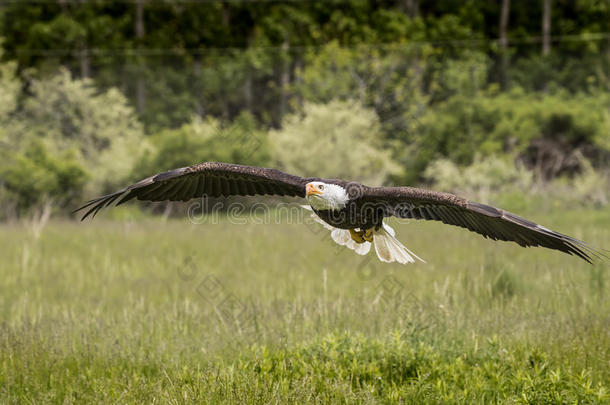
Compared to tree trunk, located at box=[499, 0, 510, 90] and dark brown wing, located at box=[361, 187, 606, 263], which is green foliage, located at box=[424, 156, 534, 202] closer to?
tree trunk, located at box=[499, 0, 510, 90]

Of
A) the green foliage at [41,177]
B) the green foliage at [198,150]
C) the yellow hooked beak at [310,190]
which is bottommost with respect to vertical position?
the green foliage at [41,177]

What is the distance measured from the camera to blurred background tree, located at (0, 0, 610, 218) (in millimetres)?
23609

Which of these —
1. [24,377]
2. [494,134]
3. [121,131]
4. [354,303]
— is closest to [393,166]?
A: [494,134]

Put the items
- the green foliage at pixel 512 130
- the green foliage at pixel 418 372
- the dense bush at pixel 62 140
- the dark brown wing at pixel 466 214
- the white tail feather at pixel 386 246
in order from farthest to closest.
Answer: the green foliage at pixel 512 130, the dense bush at pixel 62 140, the white tail feather at pixel 386 246, the green foliage at pixel 418 372, the dark brown wing at pixel 466 214

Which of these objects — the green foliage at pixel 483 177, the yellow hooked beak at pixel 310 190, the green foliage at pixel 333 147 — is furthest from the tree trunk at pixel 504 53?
the yellow hooked beak at pixel 310 190

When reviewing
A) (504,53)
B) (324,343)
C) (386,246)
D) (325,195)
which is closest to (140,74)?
(504,53)

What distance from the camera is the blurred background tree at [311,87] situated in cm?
2361

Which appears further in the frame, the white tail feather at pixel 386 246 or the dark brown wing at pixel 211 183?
the white tail feather at pixel 386 246

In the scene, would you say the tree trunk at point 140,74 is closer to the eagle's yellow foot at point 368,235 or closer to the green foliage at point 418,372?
the eagle's yellow foot at point 368,235

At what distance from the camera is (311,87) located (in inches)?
1097

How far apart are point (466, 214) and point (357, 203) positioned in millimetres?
877

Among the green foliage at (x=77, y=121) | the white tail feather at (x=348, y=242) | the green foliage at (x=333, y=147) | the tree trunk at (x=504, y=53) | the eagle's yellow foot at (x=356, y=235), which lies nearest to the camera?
the eagle's yellow foot at (x=356, y=235)

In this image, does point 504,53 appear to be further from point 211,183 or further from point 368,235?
point 211,183

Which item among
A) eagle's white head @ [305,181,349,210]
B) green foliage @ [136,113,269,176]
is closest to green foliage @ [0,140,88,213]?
green foliage @ [136,113,269,176]
